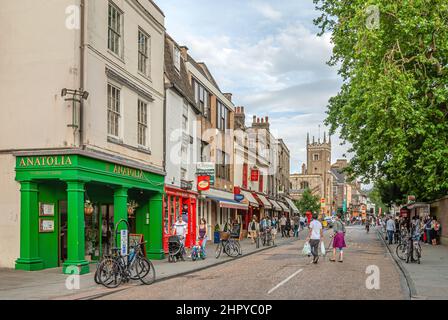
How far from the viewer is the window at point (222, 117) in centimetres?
3662

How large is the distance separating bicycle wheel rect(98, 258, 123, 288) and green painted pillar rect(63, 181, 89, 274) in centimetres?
213

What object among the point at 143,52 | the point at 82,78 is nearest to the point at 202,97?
the point at 143,52

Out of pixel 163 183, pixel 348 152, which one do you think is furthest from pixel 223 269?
pixel 348 152

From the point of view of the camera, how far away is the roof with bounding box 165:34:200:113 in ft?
83.3

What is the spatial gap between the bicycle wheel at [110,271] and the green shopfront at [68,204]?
2.00m

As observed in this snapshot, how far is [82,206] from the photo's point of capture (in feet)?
53.0

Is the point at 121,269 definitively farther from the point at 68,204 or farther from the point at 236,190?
the point at 236,190

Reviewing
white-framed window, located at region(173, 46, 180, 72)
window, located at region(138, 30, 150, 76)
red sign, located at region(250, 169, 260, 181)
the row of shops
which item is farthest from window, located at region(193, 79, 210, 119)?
red sign, located at region(250, 169, 260, 181)

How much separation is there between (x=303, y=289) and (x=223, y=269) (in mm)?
6054

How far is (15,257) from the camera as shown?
1667 cm

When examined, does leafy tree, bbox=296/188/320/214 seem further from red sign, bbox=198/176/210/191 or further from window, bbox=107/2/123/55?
window, bbox=107/2/123/55

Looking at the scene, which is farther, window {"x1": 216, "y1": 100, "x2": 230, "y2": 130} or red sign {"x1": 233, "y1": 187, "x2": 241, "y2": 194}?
red sign {"x1": 233, "y1": 187, "x2": 241, "y2": 194}

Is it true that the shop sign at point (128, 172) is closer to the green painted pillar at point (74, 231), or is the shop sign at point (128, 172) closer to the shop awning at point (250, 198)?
the green painted pillar at point (74, 231)

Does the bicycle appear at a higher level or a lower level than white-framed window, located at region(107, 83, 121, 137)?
lower
